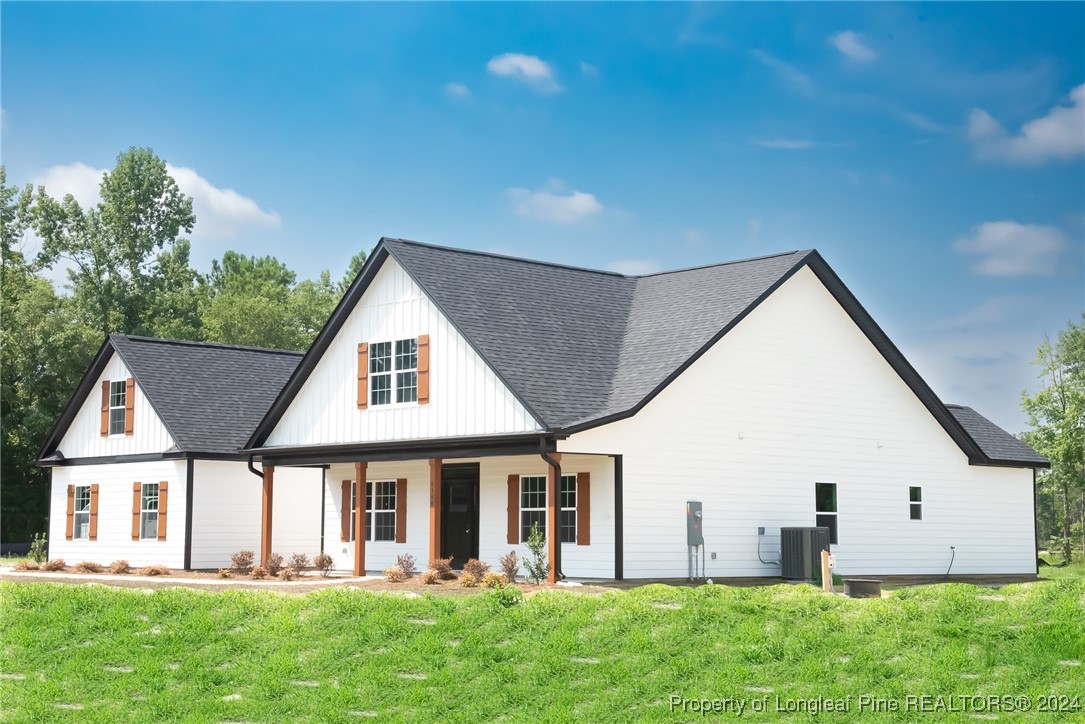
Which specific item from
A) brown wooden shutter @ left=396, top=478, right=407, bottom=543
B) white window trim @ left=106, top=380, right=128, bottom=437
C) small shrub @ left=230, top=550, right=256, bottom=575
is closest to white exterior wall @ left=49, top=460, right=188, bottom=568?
white window trim @ left=106, top=380, right=128, bottom=437

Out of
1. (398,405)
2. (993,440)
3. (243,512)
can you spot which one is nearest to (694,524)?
(398,405)

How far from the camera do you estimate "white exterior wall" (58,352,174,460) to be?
3266cm

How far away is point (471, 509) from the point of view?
26.7 m

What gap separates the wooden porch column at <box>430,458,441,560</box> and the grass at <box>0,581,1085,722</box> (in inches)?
295

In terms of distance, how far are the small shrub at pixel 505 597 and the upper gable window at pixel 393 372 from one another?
1027cm

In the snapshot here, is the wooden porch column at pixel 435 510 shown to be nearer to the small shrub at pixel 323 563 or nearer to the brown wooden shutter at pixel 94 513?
the small shrub at pixel 323 563

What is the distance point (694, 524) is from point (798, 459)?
4.03 meters

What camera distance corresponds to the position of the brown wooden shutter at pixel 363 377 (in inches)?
1057

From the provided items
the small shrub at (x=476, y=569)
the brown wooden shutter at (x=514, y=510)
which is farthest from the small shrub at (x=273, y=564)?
the small shrub at (x=476, y=569)

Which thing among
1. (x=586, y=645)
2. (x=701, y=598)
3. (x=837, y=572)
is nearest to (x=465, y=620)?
(x=586, y=645)

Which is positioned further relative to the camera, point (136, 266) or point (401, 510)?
point (136, 266)

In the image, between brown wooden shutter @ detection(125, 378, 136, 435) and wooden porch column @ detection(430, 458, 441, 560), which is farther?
brown wooden shutter @ detection(125, 378, 136, 435)

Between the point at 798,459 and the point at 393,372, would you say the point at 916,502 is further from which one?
the point at 393,372

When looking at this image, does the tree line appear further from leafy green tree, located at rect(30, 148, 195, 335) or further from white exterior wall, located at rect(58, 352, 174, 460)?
white exterior wall, located at rect(58, 352, 174, 460)
